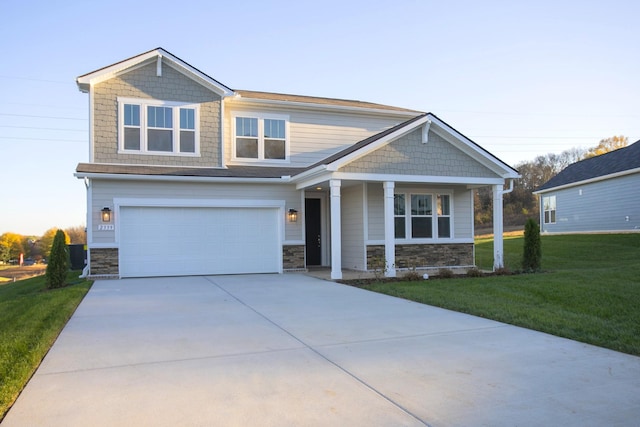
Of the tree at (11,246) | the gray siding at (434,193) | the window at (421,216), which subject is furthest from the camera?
the tree at (11,246)

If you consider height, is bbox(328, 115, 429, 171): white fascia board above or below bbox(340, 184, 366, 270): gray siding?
above

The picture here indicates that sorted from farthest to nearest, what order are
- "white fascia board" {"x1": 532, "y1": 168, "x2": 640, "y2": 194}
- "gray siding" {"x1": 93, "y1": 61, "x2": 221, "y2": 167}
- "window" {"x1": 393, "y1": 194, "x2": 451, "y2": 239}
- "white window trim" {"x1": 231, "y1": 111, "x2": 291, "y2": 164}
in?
"white fascia board" {"x1": 532, "y1": 168, "x2": 640, "y2": 194}, "window" {"x1": 393, "y1": 194, "x2": 451, "y2": 239}, "white window trim" {"x1": 231, "y1": 111, "x2": 291, "y2": 164}, "gray siding" {"x1": 93, "y1": 61, "x2": 221, "y2": 167}

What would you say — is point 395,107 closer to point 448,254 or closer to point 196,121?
point 448,254

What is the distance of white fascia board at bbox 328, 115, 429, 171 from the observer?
12.0 metres

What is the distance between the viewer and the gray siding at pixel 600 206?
2233 cm

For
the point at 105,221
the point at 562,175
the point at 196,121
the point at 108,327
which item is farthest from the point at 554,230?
the point at 108,327

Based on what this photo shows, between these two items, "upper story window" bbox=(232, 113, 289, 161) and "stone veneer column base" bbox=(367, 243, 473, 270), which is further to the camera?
"upper story window" bbox=(232, 113, 289, 161)

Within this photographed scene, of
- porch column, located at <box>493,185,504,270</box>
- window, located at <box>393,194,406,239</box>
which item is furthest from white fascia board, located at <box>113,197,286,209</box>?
porch column, located at <box>493,185,504,270</box>

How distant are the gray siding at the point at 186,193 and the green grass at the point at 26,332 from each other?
9.80ft

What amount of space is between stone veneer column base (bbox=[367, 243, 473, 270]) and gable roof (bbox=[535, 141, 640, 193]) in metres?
11.6

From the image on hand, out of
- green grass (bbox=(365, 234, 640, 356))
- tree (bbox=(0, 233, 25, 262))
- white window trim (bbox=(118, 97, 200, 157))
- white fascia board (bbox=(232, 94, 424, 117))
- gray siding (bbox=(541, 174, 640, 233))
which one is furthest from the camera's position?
tree (bbox=(0, 233, 25, 262))

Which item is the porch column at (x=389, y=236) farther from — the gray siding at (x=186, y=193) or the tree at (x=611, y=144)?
the tree at (x=611, y=144)


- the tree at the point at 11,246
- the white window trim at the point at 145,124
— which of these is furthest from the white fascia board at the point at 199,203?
the tree at the point at 11,246

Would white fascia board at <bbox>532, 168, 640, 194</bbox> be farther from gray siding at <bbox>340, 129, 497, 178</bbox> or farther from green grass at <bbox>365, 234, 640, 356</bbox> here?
gray siding at <bbox>340, 129, 497, 178</bbox>
